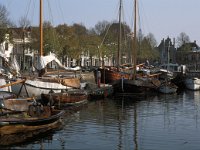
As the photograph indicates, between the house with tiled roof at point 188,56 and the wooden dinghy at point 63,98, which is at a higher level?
the house with tiled roof at point 188,56

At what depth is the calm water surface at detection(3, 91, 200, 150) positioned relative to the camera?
64.1ft

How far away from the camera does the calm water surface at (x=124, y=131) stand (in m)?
19.5

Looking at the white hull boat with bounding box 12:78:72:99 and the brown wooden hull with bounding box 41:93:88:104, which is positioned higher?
the white hull boat with bounding box 12:78:72:99

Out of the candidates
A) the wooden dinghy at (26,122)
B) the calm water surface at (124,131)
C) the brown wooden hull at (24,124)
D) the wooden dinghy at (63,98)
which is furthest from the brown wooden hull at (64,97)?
the brown wooden hull at (24,124)

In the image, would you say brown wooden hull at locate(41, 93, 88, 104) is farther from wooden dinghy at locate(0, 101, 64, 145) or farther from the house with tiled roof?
the house with tiled roof

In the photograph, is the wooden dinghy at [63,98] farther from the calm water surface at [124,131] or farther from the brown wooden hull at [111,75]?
the brown wooden hull at [111,75]

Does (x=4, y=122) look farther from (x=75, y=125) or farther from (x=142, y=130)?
(x=142, y=130)

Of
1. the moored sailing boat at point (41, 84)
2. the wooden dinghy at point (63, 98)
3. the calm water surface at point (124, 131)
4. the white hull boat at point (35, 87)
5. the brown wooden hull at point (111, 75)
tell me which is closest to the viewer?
the calm water surface at point (124, 131)

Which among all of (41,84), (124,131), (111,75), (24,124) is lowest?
(124,131)

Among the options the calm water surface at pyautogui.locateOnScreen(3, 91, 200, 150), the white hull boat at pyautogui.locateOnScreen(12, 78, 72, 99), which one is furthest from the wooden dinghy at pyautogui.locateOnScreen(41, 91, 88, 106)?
the white hull boat at pyautogui.locateOnScreen(12, 78, 72, 99)

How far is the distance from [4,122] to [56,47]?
5952 cm

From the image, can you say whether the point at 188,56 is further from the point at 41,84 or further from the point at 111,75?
the point at 41,84

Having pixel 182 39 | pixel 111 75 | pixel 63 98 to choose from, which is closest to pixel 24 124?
pixel 63 98

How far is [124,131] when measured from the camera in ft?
77.6
